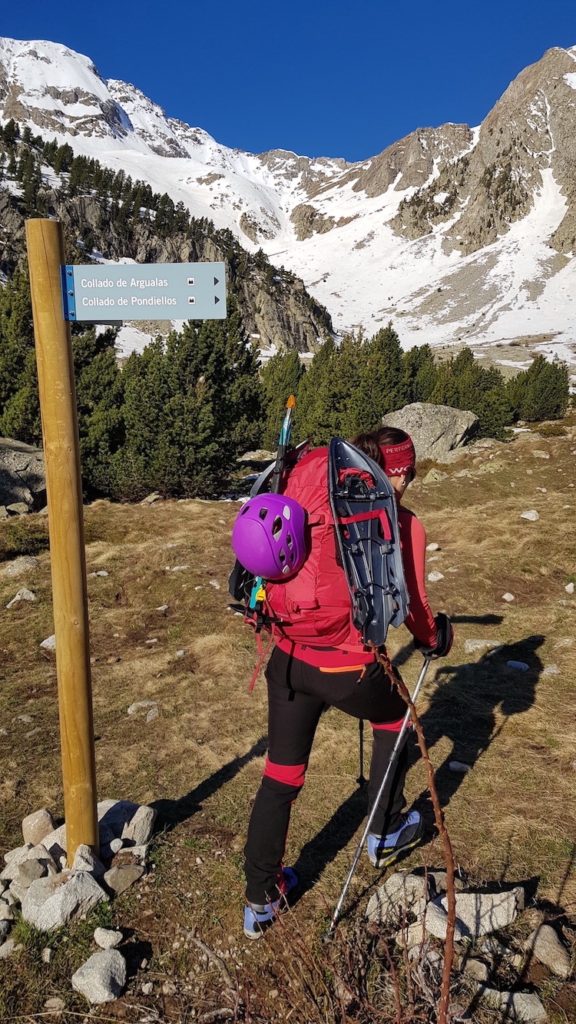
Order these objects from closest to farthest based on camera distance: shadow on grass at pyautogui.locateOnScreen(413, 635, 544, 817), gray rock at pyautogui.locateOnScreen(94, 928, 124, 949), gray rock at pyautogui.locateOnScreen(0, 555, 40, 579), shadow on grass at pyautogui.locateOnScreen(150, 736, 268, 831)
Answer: gray rock at pyautogui.locateOnScreen(94, 928, 124, 949), shadow on grass at pyautogui.locateOnScreen(150, 736, 268, 831), shadow on grass at pyautogui.locateOnScreen(413, 635, 544, 817), gray rock at pyautogui.locateOnScreen(0, 555, 40, 579)

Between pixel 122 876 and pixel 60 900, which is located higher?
pixel 60 900

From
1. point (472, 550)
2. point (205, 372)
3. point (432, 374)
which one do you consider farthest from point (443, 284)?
point (472, 550)

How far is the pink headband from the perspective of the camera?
130 inches

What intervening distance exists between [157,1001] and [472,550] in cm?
914

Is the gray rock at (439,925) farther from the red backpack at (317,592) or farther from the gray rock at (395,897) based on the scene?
the red backpack at (317,592)

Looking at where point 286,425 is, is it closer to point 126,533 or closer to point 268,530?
point 268,530

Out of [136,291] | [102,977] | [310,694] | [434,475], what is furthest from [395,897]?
[434,475]

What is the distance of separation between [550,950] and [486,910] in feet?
1.07

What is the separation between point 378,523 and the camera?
9.71 ft

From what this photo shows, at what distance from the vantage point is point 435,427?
84.4 ft

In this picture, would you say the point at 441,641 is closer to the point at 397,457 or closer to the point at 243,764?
the point at 397,457

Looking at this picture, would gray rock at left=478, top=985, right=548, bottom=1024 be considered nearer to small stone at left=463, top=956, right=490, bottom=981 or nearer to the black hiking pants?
small stone at left=463, top=956, right=490, bottom=981

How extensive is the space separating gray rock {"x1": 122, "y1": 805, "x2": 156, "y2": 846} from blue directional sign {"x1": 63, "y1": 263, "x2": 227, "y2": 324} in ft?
10.0

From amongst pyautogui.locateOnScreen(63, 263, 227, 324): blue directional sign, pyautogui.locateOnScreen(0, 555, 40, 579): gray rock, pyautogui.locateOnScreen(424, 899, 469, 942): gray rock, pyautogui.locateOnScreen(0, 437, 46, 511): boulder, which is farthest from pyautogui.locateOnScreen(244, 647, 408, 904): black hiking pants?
pyautogui.locateOnScreen(0, 437, 46, 511): boulder
